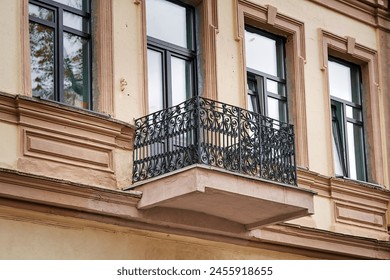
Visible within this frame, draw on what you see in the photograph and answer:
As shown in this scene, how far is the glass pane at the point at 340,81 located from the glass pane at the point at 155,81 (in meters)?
4.03

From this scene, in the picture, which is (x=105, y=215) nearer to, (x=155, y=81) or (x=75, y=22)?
(x=155, y=81)

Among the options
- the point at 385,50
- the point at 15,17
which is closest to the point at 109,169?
the point at 15,17

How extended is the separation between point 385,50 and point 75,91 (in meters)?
7.02

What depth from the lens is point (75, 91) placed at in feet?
50.8

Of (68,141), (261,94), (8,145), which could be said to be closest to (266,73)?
(261,94)

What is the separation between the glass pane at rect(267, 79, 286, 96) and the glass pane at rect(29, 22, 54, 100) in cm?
441

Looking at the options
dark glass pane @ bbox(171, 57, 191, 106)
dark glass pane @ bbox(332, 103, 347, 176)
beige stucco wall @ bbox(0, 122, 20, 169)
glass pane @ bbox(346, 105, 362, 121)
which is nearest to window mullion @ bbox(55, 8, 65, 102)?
beige stucco wall @ bbox(0, 122, 20, 169)

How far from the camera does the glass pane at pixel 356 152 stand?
64.5 ft

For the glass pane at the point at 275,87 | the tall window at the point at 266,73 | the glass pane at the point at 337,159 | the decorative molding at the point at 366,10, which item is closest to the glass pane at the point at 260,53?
the tall window at the point at 266,73

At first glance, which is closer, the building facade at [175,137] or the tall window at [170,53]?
the building facade at [175,137]

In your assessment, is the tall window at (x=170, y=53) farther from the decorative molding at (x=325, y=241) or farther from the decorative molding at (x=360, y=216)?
the decorative molding at (x=360, y=216)

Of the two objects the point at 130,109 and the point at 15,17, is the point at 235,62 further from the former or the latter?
the point at 15,17

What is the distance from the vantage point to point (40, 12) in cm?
1525

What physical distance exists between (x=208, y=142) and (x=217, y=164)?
303mm
